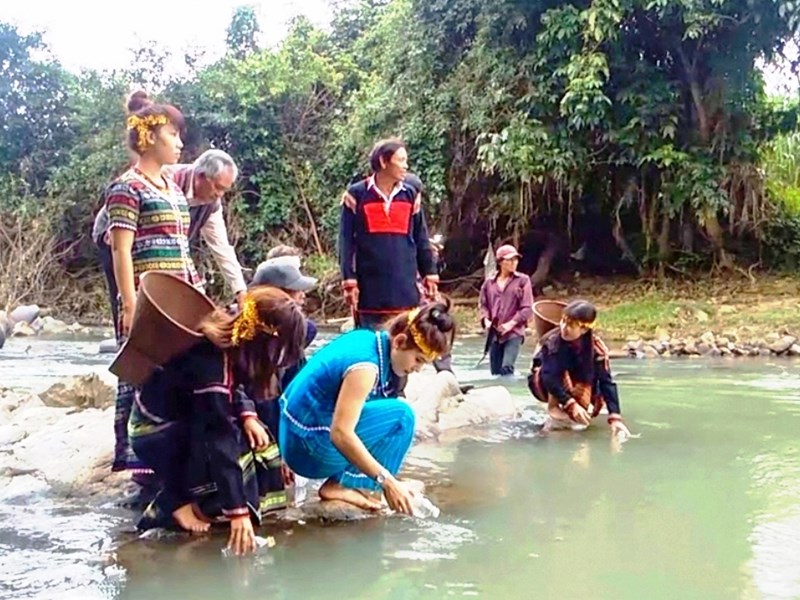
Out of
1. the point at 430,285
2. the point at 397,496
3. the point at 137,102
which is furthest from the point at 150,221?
the point at 430,285

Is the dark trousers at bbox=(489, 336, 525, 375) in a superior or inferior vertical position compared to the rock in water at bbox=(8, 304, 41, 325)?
superior

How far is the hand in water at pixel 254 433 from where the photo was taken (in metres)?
2.95

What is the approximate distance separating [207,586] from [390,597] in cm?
47

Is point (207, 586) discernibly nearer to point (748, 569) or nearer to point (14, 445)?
point (748, 569)


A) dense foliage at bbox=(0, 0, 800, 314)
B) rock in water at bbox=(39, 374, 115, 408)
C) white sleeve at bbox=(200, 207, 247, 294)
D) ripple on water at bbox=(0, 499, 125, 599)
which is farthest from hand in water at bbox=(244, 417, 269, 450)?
dense foliage at bbox=(0, 0, 800, 314)

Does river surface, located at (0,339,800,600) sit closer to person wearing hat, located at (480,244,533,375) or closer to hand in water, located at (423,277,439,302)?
hand in water, located at (423,277,439,302)

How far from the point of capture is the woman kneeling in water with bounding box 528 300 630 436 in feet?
15.8

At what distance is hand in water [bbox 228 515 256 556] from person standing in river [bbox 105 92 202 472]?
1.79ft

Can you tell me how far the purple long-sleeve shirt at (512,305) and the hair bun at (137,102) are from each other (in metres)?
4.49

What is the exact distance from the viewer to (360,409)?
116 inches

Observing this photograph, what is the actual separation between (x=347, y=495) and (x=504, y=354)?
4.53m

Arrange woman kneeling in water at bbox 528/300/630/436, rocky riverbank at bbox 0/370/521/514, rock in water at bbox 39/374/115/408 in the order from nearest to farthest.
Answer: rocky riverbank at bbox 0/370/521/514, woman kneeling in water at bbox 528/300/630/436, rock in water at bbox 39/374/115/408

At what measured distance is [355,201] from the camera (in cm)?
467

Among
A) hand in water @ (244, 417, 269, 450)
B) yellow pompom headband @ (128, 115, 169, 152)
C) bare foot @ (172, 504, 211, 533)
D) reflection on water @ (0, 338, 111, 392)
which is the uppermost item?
yellow pompom headband @ (128, 115, 169, 152)
